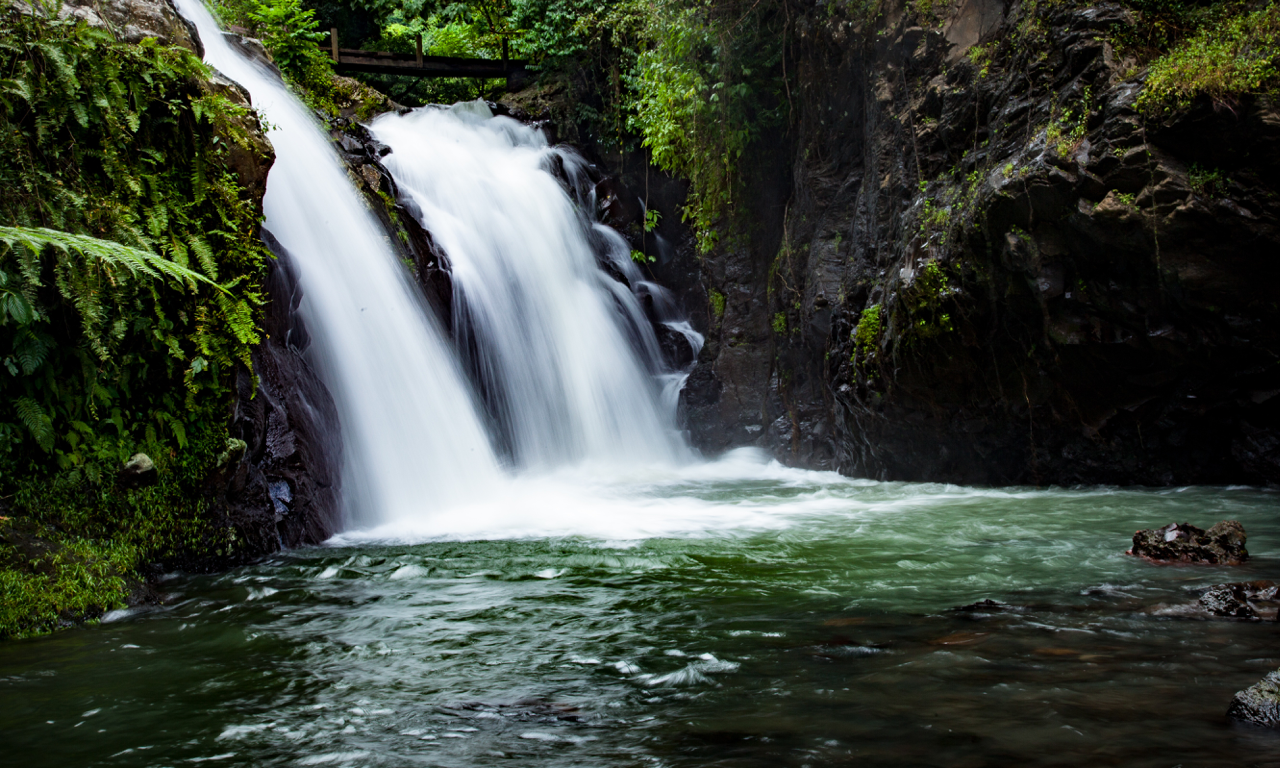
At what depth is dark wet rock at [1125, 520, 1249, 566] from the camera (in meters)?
A: 4.56


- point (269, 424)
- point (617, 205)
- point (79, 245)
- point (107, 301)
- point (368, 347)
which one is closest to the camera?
point (79, 245)

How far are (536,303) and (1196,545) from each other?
937 centimetres

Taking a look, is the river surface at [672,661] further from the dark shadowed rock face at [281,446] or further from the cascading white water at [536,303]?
the cascading white water at [536,303]

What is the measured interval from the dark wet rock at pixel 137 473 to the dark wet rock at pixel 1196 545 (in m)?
6.06

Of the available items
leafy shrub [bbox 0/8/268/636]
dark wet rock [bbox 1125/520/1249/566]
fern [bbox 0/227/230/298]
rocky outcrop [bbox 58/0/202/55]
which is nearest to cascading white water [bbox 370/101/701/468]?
rocky outcrop [bbox 58/0/202/55]

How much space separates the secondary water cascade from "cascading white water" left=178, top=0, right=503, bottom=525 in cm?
2

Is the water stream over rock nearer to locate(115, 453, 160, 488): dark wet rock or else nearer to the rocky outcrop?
locate(115, 453, 160, 488): dark wet rock

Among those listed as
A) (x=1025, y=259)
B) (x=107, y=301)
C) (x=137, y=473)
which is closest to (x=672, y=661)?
(x=137, y=473)

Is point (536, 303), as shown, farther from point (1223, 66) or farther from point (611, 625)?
point (611, 625)

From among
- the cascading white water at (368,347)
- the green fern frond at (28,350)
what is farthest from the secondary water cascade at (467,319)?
the green fern frond at (28,350)

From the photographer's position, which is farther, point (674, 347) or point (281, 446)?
point (674, 347)

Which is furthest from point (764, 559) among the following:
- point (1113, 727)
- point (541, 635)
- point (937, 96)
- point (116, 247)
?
point (937, 96)

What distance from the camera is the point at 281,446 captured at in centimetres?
646

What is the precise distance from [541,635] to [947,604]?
196cm
